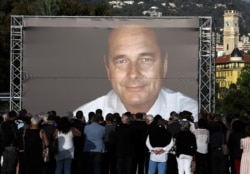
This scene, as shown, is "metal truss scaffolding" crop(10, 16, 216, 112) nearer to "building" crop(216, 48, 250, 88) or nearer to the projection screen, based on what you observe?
the projection screen

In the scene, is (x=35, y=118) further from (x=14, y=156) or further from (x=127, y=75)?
(x=127, y=75)

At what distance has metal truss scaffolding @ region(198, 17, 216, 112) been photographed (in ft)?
77.3

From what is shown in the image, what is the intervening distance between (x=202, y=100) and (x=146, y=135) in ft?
30.4

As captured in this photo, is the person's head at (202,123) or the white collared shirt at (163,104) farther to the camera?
the white collared shirt at (163,104)

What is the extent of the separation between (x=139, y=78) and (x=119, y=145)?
8.92m

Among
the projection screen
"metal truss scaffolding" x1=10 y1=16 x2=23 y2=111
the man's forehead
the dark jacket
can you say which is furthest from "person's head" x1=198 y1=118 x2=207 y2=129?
"metal truss scaffolding" x1=10 y1=16 x2=23 y2=111

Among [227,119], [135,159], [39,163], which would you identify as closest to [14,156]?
[39,163]

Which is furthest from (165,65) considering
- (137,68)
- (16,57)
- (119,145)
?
(119,145)

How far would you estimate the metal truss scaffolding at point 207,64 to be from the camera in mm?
23547

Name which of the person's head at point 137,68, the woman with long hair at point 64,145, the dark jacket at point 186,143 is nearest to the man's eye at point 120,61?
the person's head at point 137,68

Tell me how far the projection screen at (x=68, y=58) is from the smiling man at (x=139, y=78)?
0.41 m

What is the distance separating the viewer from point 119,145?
1470 centimetres

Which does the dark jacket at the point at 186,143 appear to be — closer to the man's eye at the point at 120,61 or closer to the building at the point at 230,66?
the man's eye at the point at 120,61

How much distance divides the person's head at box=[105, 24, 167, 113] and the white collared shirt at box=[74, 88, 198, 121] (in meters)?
0.18
